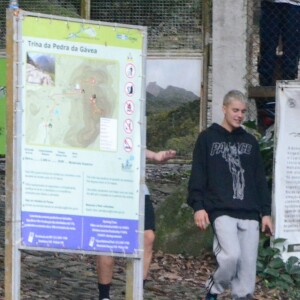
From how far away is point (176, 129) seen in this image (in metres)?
14.2

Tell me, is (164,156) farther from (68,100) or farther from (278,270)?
(278,270)

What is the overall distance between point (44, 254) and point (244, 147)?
9.42 feet

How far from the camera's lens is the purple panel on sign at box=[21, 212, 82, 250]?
661 cm

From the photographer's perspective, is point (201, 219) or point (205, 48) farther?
point (205, 48)

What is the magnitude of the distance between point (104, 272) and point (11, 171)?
1.34m

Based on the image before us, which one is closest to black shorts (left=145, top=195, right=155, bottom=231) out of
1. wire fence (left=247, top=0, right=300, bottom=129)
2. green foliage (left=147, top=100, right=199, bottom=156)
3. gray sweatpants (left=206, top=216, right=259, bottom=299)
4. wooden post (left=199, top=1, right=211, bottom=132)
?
gray sweatpants (left=206, top=216, right=259, bottom=299)

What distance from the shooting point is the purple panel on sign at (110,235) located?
6727 millimetres

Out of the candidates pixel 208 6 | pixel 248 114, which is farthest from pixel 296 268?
pixel 208 6

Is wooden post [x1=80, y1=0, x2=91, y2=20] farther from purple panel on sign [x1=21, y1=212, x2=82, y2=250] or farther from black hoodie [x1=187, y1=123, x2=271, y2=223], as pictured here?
purple panel on sign [x1=21, y1=212, x2=82, y2=250]

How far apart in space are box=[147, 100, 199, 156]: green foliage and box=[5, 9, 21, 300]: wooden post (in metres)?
7.47

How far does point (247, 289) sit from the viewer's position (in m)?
7.81

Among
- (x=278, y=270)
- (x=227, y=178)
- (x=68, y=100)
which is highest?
(x=68, y=100)

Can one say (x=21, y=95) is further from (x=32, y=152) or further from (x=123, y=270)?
(x=123, y=270)

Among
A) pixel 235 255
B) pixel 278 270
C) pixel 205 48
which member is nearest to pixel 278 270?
pixel 278 270
